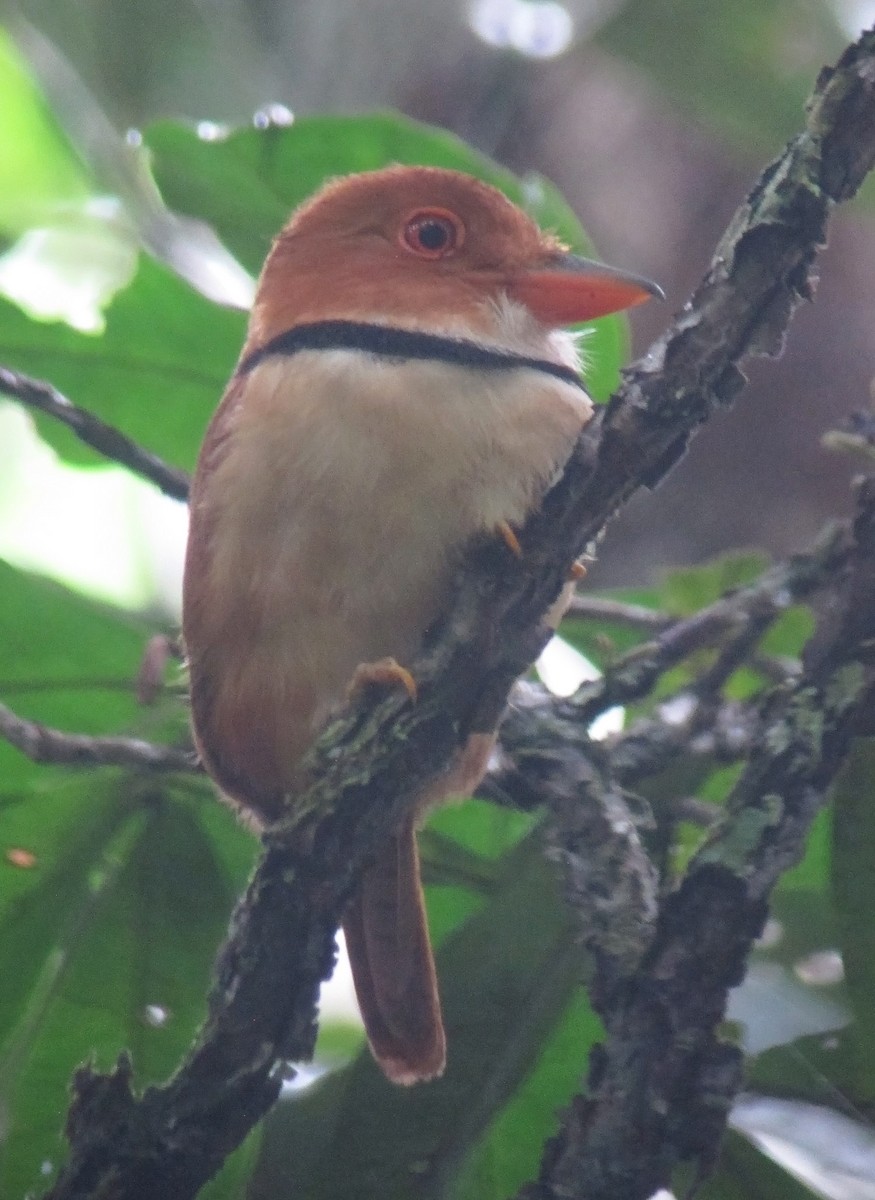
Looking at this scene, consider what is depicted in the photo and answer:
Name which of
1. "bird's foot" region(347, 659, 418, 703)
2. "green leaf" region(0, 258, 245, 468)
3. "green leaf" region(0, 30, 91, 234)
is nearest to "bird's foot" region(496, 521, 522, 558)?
"bird's foot" region(347, 659, 418, 703)

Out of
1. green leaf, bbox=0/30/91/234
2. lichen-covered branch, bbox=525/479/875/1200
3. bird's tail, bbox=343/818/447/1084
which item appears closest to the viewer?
lichen-covered branch, bbox=525/479/875/1200

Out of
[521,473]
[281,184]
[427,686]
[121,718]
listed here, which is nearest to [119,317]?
[281,184]

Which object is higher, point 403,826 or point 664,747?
point 664,747

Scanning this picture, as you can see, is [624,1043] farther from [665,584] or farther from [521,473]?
[665,584]

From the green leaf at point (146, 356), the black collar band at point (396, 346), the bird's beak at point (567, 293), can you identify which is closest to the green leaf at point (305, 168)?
the green leaf at point (146, 356)

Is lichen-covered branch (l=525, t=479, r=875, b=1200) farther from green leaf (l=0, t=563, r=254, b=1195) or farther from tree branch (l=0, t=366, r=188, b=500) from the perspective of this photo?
tree branch (l=0, t=366, r=188, b=500)

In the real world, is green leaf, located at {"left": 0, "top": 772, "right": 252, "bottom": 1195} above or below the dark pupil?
below

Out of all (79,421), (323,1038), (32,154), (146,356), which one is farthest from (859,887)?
(32,154)
